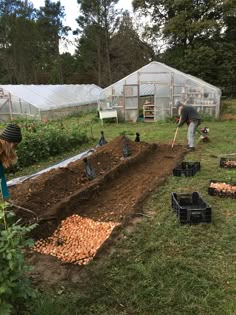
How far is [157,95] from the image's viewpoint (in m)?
15.6

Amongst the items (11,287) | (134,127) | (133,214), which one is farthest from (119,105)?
(11,287)

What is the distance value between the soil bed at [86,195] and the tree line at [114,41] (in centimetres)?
1748

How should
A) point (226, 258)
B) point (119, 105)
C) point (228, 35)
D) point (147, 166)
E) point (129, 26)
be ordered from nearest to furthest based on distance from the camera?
point (226, 258), point (147, 166), point (119, 105), point (228, 35), point (129, 26)

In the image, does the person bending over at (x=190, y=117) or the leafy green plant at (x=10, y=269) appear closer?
the leafy green plant at (x=10, y=269)

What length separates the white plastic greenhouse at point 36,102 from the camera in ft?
52.9

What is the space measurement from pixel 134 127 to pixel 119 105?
238 centimetres

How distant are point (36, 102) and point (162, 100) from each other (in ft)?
21.9

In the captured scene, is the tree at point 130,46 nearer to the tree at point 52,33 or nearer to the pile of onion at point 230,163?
the tree at point 52,33

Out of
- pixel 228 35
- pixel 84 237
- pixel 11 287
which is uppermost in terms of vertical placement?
pixel 228 35

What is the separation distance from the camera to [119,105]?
16.1m

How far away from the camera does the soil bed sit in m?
3.62

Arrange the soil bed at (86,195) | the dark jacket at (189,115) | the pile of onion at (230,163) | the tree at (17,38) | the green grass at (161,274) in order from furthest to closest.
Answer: the tree at (17,38)
the dark jacket at (189,115)
the pile of onion at (230,163)
the soil bed at (86,195)
the green grass at (161,274)

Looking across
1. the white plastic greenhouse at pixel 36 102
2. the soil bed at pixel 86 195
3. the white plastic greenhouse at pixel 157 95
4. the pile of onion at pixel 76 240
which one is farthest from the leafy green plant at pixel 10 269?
the white plastic greenhouse at pixel 36 102

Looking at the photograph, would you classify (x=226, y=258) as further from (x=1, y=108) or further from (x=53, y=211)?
(x=1, y=108)
